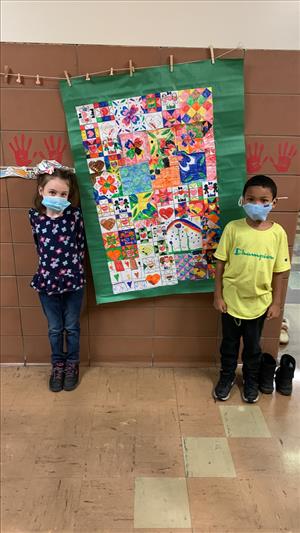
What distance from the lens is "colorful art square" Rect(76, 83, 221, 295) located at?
1.86 meters

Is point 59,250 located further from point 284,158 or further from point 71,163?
point 284,158

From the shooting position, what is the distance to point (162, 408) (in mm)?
2041

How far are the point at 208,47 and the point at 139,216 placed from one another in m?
0.83

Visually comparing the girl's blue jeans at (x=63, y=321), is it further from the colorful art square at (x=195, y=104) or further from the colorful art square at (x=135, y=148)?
the colorful art square at (x=195, y=104)

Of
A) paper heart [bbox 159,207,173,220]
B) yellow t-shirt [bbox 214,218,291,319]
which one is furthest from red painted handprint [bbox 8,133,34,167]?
yellow t-shirt [bbox 214,218,291,319]

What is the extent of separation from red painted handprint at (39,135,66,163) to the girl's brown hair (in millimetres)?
104

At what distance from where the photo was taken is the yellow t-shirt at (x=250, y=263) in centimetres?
185

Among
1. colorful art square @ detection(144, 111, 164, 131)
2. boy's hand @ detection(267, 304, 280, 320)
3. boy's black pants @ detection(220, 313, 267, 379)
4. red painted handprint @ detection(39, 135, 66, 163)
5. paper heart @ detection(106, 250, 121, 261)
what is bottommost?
boy's black pants @ detection(220, 313, 267, 379)

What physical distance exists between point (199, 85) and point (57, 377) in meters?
1.66

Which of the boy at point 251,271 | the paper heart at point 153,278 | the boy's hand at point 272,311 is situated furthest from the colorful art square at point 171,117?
the boy's hand at point 272,311

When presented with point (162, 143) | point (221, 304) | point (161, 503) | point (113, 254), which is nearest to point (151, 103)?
point (162, 143)

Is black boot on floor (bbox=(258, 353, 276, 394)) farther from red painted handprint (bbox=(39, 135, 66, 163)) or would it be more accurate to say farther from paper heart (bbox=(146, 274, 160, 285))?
red painted handprint (bbox=(39, 135, 66, 163))

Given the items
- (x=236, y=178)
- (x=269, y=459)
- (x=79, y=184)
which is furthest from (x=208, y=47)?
(x=269, y=459)

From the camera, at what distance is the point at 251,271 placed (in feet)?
6.13
